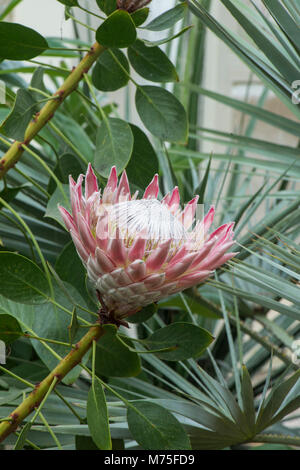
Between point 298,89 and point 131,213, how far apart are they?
20cm

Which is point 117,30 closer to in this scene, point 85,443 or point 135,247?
point 135,247

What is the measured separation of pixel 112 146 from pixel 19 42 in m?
0.08

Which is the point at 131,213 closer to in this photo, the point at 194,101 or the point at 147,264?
the point at 147,264

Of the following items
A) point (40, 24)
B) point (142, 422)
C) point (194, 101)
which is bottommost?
point (142, 422)

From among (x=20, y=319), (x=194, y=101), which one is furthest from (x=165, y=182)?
(x=20, y=319)

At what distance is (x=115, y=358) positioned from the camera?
31cm

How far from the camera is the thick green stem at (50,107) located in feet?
1.16

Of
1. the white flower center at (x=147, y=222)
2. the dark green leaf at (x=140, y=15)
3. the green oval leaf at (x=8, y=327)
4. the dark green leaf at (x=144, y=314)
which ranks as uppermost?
the dark green leaf at (x=140, y=15)

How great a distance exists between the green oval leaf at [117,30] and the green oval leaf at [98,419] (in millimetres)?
182

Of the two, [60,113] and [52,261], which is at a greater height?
[60,113]

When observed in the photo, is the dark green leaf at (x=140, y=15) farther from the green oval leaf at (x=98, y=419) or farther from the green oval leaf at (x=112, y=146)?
the green oval leaf at (x=98, y=419)

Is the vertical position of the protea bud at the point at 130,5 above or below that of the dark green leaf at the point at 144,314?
above

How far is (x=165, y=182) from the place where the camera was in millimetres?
558

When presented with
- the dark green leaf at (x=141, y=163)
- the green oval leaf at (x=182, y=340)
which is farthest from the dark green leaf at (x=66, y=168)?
the green oval leaf at (x=182, y=340)
